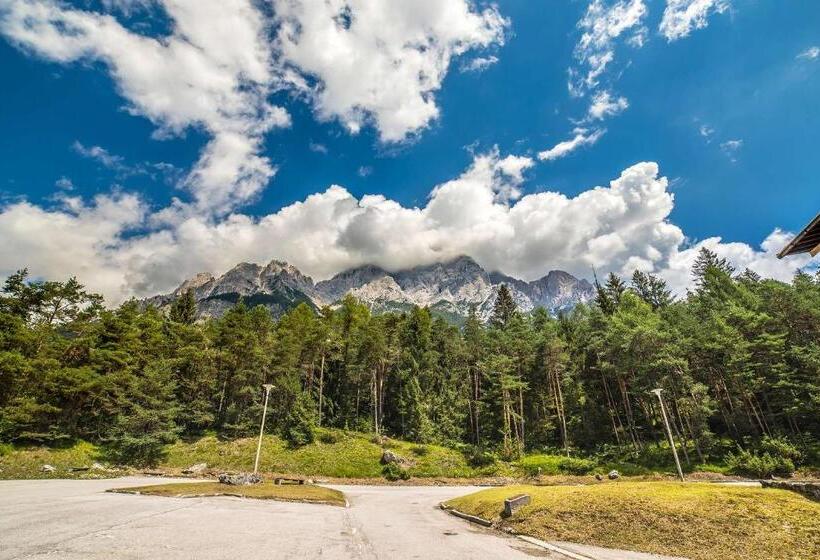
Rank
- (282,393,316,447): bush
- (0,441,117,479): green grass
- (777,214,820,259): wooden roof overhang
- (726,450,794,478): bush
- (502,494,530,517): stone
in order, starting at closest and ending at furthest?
(777,214,820,259): wooden roof overhang < (502,494,530,517): stone < (0,441,117,479): green grass < (726,450,794,478): bush < (282,393,316,447): bush

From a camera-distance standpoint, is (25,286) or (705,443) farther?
(25,286)

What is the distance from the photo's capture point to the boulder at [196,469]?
3588cm

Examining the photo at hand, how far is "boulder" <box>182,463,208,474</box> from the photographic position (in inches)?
1412

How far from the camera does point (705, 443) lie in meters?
39.0

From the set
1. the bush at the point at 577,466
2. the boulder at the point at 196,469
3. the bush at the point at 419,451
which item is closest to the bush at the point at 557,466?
the bush at the point at 577,466

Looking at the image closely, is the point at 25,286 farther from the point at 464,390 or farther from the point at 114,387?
the point at 464,390

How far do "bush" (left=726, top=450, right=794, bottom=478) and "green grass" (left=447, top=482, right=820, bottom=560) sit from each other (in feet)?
90.1

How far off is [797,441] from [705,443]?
724cm

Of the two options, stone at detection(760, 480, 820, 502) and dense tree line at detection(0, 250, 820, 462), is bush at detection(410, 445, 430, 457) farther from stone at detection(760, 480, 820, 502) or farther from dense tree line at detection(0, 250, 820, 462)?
stone at detection(760, 480, 820, 502)

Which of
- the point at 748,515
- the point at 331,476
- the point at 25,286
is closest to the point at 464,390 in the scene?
Answer: the point at 331,476

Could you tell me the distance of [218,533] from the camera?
10219 millimetres

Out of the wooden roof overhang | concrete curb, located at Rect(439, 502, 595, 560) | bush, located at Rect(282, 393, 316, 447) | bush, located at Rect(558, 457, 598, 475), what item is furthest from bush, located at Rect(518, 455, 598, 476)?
the wooden roof overhang

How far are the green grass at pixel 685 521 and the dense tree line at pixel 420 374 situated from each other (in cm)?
3190

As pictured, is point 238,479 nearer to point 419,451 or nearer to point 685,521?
point 685,521
